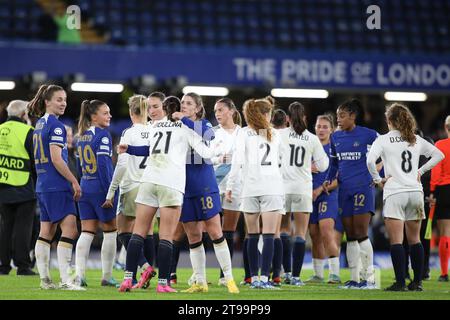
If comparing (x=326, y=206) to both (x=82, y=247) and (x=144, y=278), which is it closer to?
(x=144, y=278)

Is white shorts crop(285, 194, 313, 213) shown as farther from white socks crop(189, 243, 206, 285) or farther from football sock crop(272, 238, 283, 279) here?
white socks crop(189, 243, 206, 285)

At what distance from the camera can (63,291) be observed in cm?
895

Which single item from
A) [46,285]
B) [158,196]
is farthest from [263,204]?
[46,285]

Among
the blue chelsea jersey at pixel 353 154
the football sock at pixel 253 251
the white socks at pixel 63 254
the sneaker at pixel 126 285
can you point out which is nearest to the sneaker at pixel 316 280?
the blue chelsea jersey at pixel 353 154

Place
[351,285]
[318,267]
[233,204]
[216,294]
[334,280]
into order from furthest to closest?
1. [318,267]
2. [334,280]
3. [233,204]
4. [351,285]
5. [216,294]

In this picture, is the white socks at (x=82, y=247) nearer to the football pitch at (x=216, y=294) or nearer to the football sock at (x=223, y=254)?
the football pitch at (x=216, y=294)

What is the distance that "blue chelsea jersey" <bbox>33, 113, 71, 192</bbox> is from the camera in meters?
8.89

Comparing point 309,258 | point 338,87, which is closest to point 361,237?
point 309,258

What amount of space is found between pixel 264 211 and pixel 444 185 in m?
3.91

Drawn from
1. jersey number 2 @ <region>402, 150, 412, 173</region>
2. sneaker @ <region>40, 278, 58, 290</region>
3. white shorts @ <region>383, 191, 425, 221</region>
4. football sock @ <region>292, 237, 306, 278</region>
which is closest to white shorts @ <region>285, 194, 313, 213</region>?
football sock @ <region>292, 237, 306, 278</region>

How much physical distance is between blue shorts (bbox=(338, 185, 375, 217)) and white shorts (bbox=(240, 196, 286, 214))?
942mm

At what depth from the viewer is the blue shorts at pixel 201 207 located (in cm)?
891

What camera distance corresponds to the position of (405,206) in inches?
368

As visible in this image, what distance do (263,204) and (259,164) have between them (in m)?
0.42
